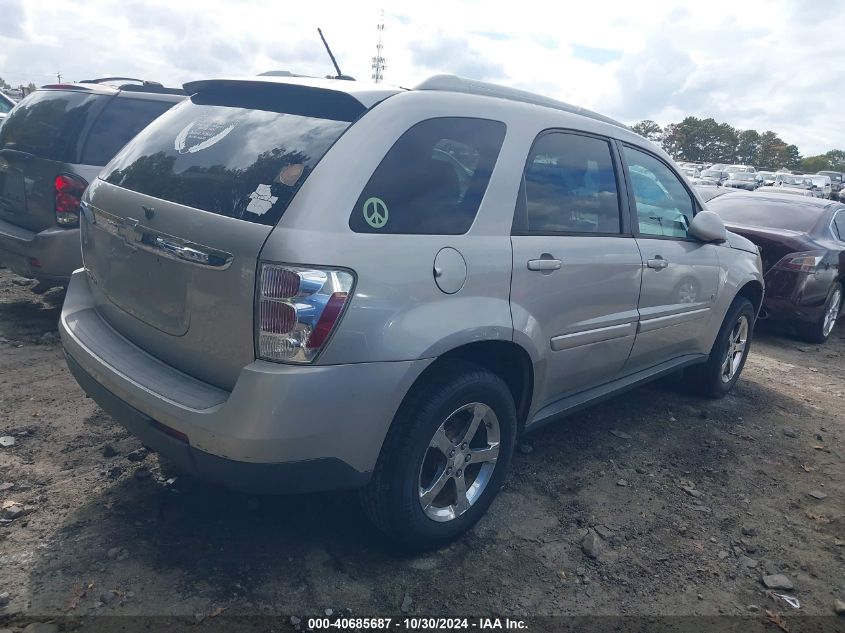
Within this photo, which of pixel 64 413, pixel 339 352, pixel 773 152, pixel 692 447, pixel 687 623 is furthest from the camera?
pixel 773 152

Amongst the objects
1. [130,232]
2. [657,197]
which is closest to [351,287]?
[130,232]

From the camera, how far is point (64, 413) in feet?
12.0

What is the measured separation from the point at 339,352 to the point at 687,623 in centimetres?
173

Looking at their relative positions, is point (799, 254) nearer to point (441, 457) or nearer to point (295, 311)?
point (441, 457)

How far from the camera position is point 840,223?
7.80 metres

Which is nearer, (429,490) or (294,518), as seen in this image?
(429,490)

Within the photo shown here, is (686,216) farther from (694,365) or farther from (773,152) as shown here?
(773,152)

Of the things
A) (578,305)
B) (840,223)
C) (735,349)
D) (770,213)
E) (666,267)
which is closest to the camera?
(578,305)

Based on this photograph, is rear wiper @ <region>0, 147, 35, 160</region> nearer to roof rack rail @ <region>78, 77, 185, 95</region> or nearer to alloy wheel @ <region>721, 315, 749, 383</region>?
roof rack rail @ <region>78, 77, 185, 95</region>

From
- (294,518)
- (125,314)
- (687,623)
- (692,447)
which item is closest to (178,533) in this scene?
(294,518)

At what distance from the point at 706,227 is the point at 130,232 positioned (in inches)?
130

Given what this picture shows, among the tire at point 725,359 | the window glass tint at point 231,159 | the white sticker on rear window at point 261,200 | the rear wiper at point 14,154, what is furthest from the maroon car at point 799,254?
the rear wiper at point 14,154

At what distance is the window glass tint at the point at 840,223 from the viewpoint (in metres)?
7.66

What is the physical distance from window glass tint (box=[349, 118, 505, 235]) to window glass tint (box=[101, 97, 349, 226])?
24cm
